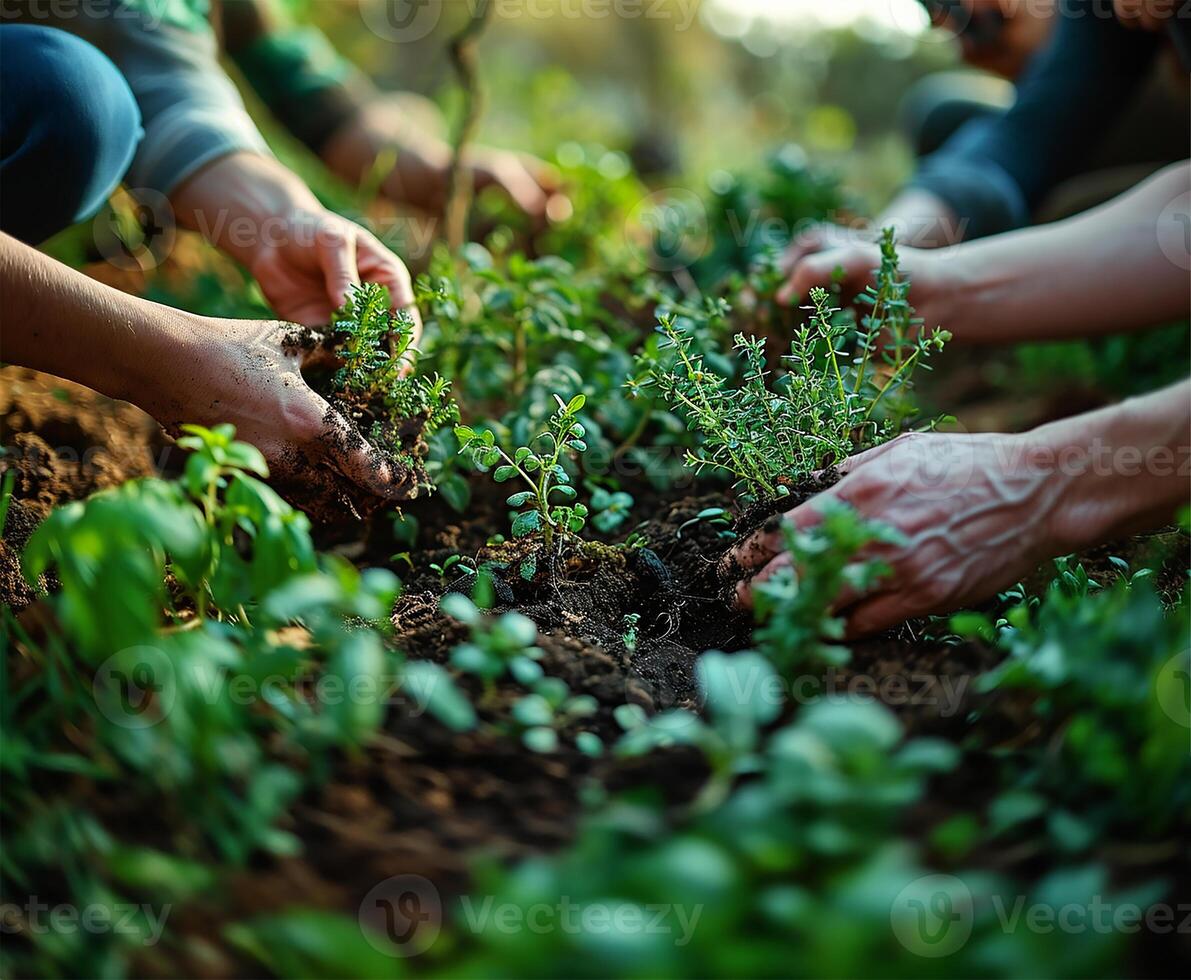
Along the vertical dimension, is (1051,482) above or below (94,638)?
above

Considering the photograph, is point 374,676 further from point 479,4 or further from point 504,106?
point 504,106

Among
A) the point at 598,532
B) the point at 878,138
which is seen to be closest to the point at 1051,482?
the point at 598,532

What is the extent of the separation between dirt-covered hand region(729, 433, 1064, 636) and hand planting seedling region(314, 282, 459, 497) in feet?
1.92

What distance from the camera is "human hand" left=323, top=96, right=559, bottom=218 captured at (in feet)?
9.94

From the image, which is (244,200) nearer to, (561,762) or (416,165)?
(416,165)

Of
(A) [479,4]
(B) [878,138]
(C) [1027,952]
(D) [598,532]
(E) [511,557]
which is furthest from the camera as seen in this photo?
(B) [878,138]

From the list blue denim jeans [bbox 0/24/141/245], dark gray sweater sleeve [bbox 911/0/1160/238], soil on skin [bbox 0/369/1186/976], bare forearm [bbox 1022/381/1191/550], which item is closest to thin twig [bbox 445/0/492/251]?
blue denim jeans [bbox 0/24/141/245]

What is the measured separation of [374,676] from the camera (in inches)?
35.1

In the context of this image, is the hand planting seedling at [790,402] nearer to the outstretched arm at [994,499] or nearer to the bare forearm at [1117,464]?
the outstretched arm at [994,499]

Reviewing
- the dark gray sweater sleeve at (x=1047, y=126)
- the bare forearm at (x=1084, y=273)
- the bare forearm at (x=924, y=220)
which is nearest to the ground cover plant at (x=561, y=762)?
the bare forearm at (x=1084, y=273)

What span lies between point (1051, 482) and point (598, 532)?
78cm

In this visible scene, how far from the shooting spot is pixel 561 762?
40.6 inches

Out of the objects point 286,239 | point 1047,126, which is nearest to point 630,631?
point 286,239

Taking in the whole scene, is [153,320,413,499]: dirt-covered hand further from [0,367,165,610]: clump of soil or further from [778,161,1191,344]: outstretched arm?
[778,161,1191,344]: outstretched arm
